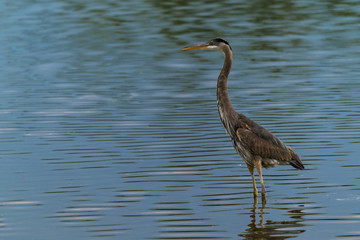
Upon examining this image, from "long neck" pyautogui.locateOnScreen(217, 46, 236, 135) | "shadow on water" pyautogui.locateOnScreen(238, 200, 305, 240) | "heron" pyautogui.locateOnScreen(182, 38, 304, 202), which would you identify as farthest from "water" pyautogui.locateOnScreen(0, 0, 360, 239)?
"long neck" pyautogui.locateOnScreen(217, 46, 236, 135)

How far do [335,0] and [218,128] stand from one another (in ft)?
95.2

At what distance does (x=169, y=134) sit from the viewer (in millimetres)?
15023

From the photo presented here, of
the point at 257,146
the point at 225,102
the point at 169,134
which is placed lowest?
the point at 169,134

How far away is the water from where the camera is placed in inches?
402

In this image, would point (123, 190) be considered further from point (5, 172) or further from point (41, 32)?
point (41, 32)

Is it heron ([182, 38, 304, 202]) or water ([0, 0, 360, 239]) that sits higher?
heron ([182, 38, 304, 202])

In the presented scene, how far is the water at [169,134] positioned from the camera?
33.5ft

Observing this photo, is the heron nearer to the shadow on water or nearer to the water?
the water

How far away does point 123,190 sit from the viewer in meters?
11.6

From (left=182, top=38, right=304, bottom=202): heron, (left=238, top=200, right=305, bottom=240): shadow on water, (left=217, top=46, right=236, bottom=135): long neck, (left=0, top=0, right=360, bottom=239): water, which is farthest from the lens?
(left=217, top=46, right=236, bottom=135): long neck

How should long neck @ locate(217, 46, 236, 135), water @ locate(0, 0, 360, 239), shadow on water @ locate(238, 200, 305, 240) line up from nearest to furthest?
shadow on water @ locate(238, 200, 305, 240), water @ locate(0, 0, 360, 239), long neck @ locate(217, 46, 236, 135)

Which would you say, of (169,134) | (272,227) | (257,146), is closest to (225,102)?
(257,146)

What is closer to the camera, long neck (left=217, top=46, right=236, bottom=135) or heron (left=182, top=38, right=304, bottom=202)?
heron (left=182, top=38, right=304, bottom=202)

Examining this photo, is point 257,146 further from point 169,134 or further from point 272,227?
point 169,134
